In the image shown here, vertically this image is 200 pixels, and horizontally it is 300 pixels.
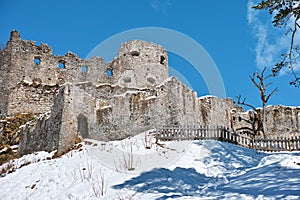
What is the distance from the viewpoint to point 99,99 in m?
20.6

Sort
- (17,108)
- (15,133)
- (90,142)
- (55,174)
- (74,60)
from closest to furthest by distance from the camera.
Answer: (55,174), (90,142), (15,133), (17,108), (74,60)

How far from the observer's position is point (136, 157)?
1041 centimetres

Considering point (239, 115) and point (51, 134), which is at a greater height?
point (239, 115)

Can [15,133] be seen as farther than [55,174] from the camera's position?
Yes

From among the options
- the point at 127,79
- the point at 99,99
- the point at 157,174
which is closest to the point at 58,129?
the point at 157,174

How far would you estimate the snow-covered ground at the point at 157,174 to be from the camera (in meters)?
7.16

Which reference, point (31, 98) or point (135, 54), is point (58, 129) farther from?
point (135, 54)

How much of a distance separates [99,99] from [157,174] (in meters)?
12.6

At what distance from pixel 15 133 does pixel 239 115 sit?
53.2 feet

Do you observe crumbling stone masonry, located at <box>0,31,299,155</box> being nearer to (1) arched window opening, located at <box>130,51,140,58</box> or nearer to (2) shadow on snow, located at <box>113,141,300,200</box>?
(1) arched window opening, located at <box>130,51,140,58</box>

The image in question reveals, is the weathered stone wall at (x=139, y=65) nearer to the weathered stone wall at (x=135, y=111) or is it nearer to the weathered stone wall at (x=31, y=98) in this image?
the weathered stone wall at (x=31, y=98)

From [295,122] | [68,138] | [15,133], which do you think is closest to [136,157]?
[68,138]

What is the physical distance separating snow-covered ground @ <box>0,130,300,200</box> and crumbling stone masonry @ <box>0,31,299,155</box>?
1.96 metres

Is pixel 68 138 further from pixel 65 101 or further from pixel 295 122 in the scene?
pixel 295 122
